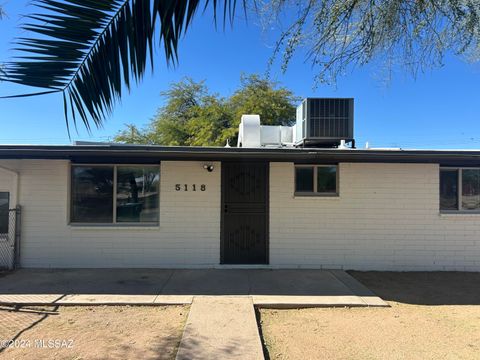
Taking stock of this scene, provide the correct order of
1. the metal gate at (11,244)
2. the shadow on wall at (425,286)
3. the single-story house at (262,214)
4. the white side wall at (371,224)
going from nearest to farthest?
the shadow on wall at (425,286)
the metal gate at (11,244)
the single-story house at (262,214)
the white side wall at (371,224)

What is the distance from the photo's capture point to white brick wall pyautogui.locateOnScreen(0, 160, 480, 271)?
7.51 m

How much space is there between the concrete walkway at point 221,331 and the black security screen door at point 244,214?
2.11m

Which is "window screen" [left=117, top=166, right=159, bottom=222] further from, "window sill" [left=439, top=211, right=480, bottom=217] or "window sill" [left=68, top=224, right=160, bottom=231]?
"window sill" [left=439, top=211, right=480, bottom=217]

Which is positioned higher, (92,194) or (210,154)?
(210,154)

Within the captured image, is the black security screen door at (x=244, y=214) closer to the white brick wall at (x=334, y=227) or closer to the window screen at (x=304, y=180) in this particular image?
the white brick wall at (x=334, y=227)

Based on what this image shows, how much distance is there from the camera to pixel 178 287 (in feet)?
20.1

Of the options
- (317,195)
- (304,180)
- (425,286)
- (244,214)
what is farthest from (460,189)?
(244,214)

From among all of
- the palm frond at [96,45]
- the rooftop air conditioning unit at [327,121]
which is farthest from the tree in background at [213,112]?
the palm frond at [96,45]

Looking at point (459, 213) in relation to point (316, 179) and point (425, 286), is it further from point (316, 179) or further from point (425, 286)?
point (316, 179)

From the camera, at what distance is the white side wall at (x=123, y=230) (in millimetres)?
7383

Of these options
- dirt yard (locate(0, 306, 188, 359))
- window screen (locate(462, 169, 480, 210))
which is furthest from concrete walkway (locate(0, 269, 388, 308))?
window screen (locate(462, 169, 480, 210))

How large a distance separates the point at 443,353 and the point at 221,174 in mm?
4994

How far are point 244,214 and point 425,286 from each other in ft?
12.2

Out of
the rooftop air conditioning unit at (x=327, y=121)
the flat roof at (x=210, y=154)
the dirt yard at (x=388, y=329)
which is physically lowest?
the dirt yard at (x=388, y=329)
